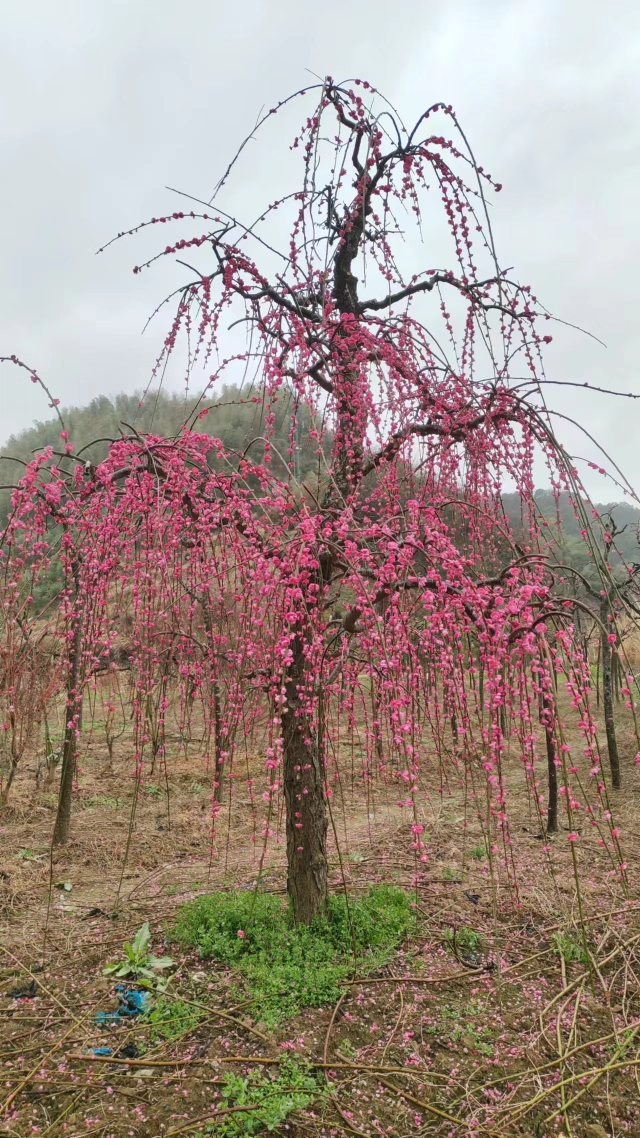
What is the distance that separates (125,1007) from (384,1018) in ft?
3.77

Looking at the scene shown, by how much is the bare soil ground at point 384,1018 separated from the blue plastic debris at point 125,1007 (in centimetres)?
5

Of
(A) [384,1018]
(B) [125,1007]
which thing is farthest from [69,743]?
(A) [384,1018]

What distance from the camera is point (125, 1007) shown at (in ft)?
9.26

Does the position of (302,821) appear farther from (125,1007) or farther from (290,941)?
(125,1007)

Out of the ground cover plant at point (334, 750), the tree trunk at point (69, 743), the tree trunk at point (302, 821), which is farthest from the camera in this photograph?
the tree trunk at point (69, 743)

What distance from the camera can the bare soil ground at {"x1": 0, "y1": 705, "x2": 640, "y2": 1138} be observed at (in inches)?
89.3

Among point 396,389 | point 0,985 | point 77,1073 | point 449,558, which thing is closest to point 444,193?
point 396,389

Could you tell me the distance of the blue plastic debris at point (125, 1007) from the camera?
274cm

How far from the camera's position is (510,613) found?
6.84 feet

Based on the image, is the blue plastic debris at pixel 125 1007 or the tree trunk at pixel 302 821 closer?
the blue plastic debris at pixel 125 1007

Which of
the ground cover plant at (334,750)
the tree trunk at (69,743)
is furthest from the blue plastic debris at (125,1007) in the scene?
the tree trunk at (69,743)

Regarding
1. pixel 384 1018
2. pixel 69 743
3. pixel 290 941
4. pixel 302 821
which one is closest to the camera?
pixel 384 1018

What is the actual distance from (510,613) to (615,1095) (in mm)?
1935

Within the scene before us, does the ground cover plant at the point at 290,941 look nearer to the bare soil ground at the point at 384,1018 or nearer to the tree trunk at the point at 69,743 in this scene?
the bare soil ground at the point at 384,1018
